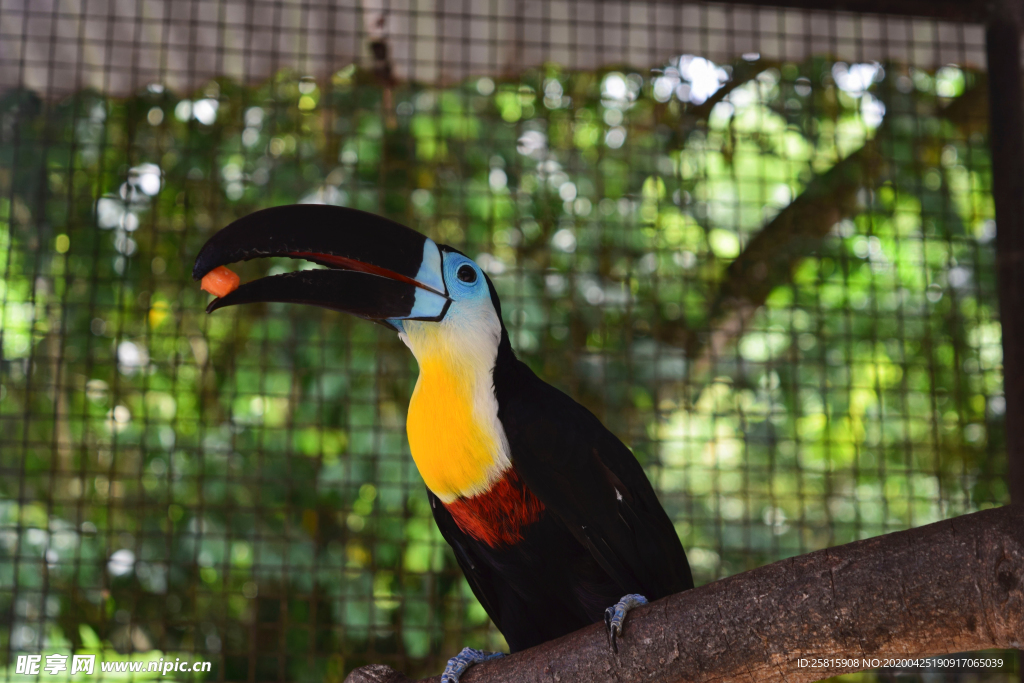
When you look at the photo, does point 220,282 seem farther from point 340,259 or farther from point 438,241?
point 438,241

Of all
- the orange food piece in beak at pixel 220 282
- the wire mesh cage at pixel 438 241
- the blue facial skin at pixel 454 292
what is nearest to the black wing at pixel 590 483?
the blue facial skin at pixel 454 292

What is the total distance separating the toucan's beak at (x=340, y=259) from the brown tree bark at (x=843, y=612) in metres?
0.68

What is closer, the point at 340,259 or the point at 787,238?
the point at 340,259

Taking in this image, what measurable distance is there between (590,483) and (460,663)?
0.41 metres

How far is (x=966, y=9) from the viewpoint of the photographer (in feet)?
7.65

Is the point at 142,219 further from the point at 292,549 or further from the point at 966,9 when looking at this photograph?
the point at 966,9

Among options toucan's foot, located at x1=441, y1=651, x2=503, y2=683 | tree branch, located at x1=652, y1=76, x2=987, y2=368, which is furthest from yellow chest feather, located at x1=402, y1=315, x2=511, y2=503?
tree branch, located at x1=652, y1=76, x2=987, y2=368

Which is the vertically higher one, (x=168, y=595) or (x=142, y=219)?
(x=142, y=219)

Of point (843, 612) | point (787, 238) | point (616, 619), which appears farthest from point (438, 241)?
point (843, 612)

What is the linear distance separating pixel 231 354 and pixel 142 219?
1.85 feet

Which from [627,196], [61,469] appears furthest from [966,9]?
[61,469]

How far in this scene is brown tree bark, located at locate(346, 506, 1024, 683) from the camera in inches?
42.1

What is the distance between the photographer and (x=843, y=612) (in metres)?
1.12

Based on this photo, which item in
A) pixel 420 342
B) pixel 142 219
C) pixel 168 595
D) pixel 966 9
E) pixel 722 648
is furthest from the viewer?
pixel 142 219
